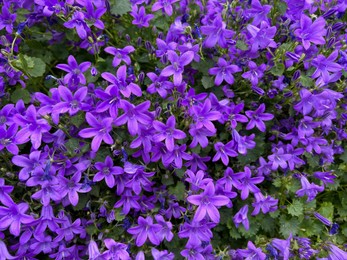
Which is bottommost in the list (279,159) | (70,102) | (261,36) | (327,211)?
(327,211)

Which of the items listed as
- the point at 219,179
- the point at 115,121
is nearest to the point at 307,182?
the point at 219,179

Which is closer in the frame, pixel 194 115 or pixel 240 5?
pixel 194 115

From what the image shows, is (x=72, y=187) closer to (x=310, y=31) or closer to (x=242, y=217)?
(x=242, y=217)

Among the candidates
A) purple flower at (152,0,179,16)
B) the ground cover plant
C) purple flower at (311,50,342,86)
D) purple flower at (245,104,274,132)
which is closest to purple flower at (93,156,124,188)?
the ground cover plant

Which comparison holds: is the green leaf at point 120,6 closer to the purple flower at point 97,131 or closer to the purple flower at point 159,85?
the purple flower at point 159,85

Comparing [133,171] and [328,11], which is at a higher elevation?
[328,11]

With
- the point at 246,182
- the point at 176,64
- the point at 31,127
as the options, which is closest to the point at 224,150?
the point at 246,182

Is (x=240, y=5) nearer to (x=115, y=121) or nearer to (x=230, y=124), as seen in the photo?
(x=230, y=124)
